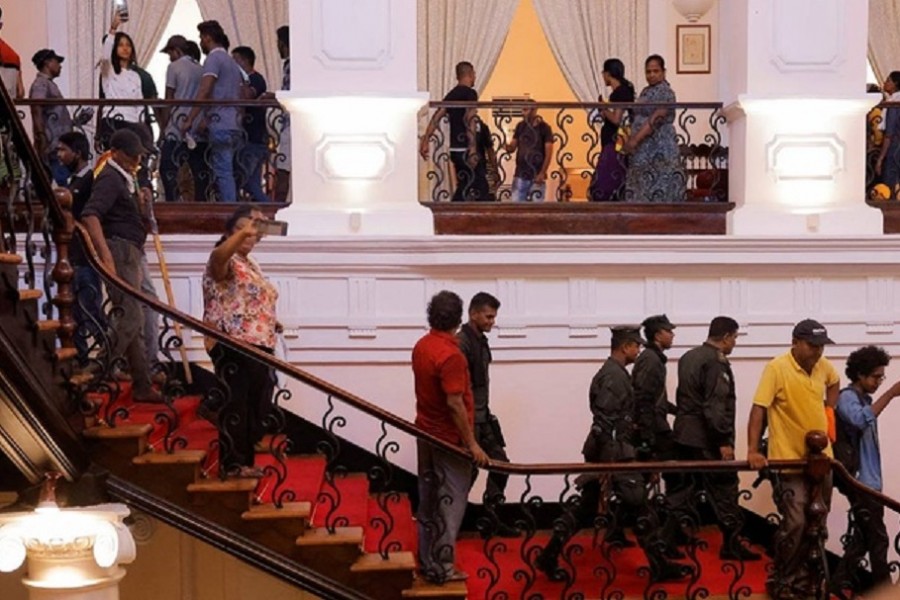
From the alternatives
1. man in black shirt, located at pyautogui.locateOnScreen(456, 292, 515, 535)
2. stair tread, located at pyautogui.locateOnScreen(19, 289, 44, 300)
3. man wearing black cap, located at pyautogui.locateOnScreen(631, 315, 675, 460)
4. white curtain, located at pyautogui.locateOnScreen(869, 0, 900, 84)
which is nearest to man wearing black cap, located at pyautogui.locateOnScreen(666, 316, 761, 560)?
man wearing black cap, located at pyautogui.locateOnScreen(631, 315, 675, 460)

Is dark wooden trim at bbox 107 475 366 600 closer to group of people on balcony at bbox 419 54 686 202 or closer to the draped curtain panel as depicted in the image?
group of people on balcony at bbox 419 54 686 202

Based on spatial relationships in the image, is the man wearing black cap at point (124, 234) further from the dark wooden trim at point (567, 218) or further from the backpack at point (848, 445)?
the backpack at point (848, 445)

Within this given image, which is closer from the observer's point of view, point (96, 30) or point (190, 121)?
point (190, 121)

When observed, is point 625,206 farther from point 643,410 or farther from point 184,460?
point 184,460

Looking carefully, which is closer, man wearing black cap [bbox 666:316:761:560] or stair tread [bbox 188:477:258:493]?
stair tread [bbox 188:477:258:493]

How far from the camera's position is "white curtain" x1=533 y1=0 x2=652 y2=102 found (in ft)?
43.3

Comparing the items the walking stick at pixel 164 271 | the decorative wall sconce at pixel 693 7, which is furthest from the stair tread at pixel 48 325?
the decorative wall sconce at pixel 693 7

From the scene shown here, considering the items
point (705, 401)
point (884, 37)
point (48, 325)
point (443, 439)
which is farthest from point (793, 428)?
point (884, 37)

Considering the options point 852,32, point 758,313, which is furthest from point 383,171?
point 852,32

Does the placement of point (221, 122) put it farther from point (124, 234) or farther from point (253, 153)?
point (124, 234)

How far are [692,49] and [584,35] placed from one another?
124 cm

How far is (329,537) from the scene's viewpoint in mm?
6871

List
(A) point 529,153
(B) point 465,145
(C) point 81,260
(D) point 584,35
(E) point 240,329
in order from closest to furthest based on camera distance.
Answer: (E) point 240,329 → (C) point 81,260 → (B) point 465,145 → (A) point 529,153 → (D) point 584,35

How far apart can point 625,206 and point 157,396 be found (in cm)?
393
